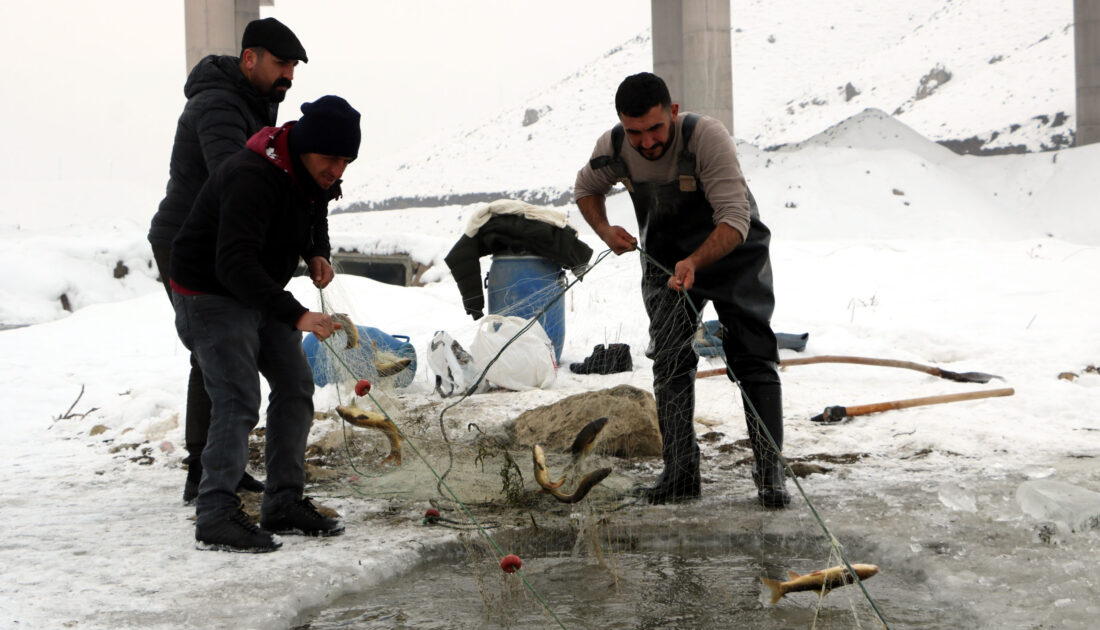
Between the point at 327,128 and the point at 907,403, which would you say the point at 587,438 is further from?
the point at 907,403

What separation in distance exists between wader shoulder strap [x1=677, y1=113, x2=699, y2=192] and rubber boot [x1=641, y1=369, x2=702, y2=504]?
0.84 meters

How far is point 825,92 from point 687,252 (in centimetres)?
4422

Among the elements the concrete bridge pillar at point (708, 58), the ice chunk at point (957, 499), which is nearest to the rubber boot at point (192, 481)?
the ice chunk at point (957, 499)

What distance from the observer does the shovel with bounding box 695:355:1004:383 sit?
20.9ft

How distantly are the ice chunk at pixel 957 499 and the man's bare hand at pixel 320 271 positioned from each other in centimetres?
259

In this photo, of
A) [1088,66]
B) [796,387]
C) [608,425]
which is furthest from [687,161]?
[1088,66]

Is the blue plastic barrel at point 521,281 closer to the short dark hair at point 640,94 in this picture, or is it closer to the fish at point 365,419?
the fish at point 365,419

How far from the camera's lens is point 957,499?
3887mm

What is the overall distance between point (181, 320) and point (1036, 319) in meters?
6.84

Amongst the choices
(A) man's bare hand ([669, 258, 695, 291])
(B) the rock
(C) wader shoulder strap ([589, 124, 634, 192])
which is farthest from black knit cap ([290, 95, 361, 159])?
(B) the rock

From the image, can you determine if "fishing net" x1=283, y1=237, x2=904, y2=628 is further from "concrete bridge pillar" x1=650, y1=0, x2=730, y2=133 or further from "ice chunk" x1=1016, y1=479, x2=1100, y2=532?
"concrete bridge pillar" x1=650, y1=0, x2=730, y2=133

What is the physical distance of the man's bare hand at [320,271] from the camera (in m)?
3.94

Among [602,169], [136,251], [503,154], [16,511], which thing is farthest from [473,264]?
[503,154]

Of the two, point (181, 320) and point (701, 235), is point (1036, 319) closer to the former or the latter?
point (701, 235)
